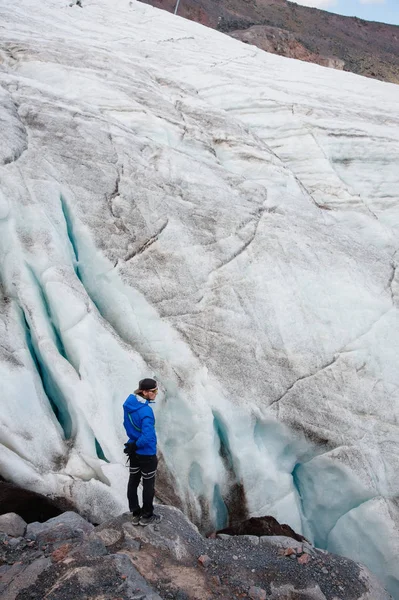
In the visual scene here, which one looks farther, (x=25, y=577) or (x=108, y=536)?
(x=108, y=536)

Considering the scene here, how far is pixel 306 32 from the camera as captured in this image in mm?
78500

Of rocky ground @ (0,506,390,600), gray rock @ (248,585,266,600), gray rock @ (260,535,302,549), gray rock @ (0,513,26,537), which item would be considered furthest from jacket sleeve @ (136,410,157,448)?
gray rock @ (260,535,302,549)

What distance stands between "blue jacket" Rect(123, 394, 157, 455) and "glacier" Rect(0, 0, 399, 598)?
1.56 m

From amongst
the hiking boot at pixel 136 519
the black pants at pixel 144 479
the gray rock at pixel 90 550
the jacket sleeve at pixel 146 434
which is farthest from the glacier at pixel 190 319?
the jacket sleeve at pixel 146 434

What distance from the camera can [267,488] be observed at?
8320 mm

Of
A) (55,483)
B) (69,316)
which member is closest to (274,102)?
(69,316)

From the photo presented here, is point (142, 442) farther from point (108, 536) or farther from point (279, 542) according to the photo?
point (279, 542)

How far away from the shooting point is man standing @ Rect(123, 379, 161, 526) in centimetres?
551

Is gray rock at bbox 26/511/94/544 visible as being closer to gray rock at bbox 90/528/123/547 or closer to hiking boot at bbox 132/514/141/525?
gray rock at bbox 90/528/123/547

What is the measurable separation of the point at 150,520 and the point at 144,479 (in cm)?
52

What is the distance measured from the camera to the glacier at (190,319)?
25.0ft

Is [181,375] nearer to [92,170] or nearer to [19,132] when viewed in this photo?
[92,170]

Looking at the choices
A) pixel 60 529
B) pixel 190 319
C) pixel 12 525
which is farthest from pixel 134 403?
pixel 190 319

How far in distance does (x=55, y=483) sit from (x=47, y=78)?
34.6ft
